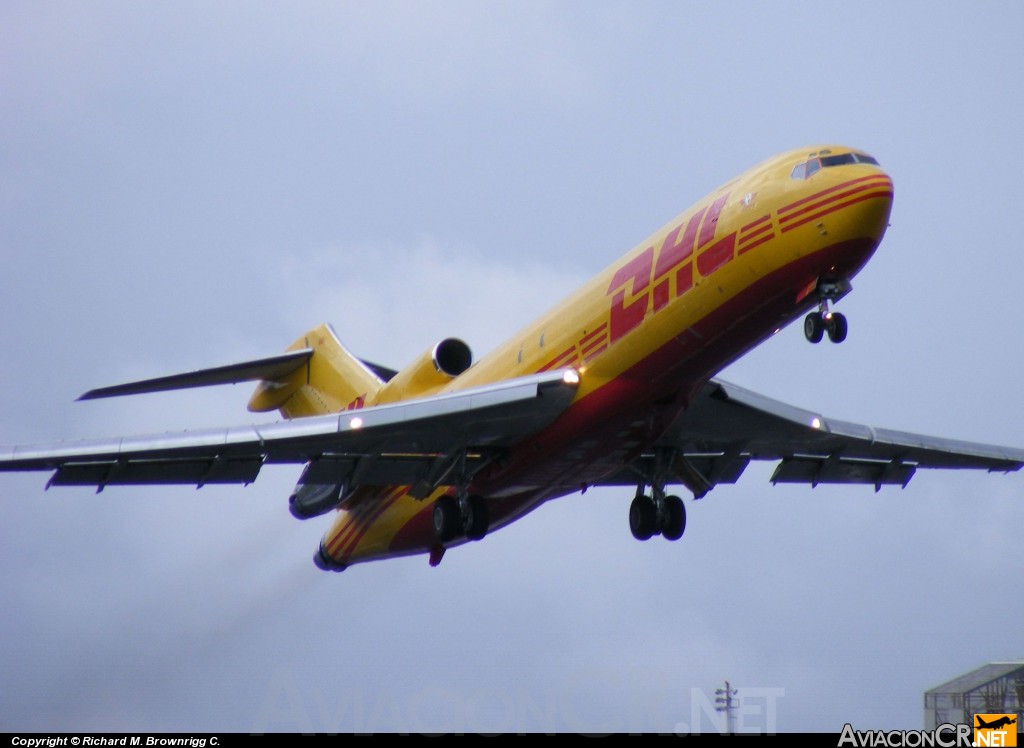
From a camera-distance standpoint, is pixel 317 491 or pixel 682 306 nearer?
pixel 682 306

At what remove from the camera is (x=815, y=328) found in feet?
76.6

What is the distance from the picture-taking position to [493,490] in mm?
28250

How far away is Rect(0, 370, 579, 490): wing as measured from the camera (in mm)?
26094

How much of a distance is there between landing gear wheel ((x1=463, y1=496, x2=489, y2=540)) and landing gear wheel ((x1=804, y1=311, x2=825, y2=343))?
724 centimetres

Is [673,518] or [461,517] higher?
[673,518]

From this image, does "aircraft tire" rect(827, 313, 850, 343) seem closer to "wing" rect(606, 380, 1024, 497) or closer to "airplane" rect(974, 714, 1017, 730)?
"wing" rect(606, 380, 1024, 497)

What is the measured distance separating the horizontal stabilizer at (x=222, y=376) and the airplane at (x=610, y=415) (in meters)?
0.05

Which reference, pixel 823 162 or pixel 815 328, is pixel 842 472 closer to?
pixel 815 328

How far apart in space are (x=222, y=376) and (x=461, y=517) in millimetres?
7431

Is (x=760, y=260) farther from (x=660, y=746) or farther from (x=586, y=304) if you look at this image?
(x=660, y=746)

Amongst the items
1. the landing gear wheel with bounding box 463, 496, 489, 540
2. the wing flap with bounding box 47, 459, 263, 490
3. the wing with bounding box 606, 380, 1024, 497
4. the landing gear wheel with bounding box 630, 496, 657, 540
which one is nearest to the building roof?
the wing with bounding box 606, 380, 1024, 497

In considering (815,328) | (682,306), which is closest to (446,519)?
(682,306)

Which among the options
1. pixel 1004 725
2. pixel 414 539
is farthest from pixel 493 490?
pixel 1004 725

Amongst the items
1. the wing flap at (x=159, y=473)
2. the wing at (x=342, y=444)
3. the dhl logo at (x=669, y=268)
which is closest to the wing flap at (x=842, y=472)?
the wing at (x=342, y=444)
